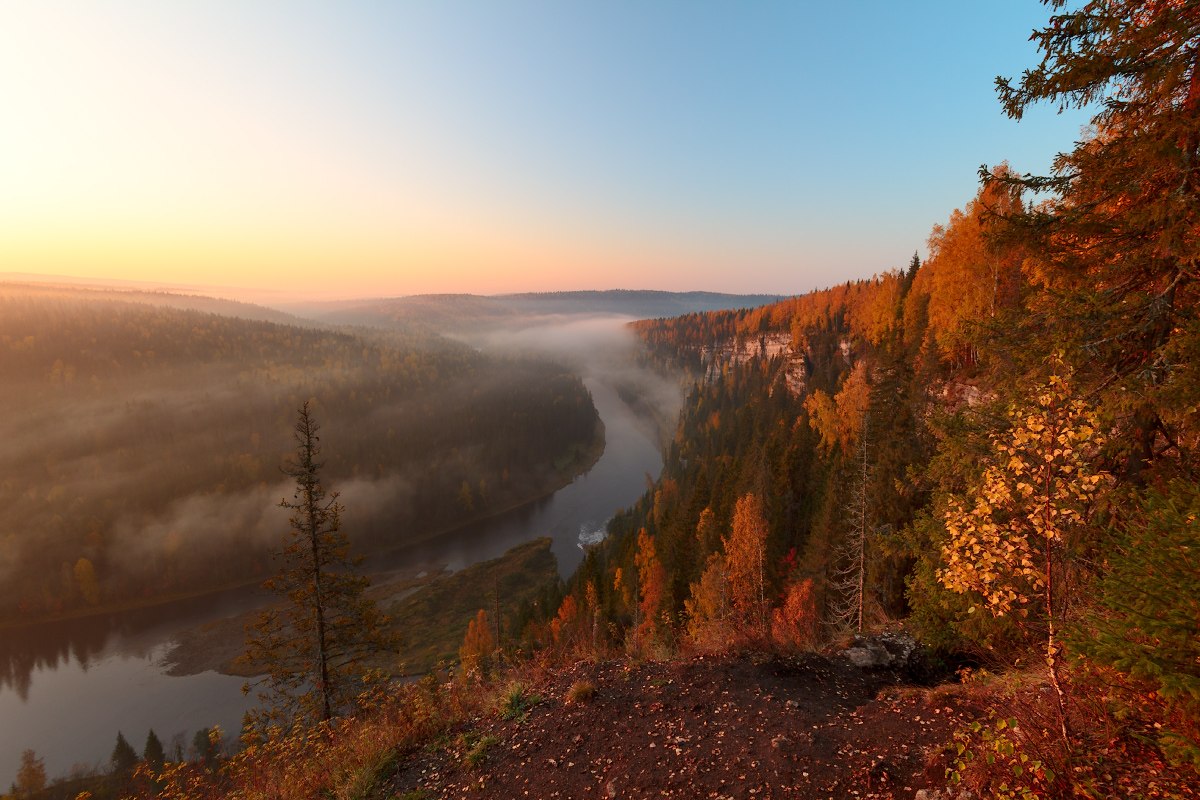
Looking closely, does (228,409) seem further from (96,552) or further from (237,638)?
(237,638)

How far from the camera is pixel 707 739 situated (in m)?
8.57

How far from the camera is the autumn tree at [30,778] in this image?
140 feet

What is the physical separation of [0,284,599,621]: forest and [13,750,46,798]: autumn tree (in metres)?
45.7

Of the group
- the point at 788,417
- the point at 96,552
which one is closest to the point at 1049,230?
the point at 788,417

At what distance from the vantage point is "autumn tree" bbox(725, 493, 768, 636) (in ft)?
103

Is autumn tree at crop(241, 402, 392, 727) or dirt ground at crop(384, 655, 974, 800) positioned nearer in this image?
dirt ground at crop(384, 655, 974, 800)

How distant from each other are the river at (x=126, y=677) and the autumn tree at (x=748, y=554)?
53.1 m

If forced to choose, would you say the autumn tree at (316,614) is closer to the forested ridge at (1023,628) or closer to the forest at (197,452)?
the forested ridge at (1023,628)

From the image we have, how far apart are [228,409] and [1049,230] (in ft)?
605

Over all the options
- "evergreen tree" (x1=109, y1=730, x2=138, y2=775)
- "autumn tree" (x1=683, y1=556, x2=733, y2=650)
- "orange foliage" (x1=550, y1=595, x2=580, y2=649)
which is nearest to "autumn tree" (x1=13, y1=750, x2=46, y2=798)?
"evergreen tree" (x1=109, y1=730, x2=138, y2=775)

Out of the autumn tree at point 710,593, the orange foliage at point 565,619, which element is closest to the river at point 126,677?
the orange foliage at point 565,619

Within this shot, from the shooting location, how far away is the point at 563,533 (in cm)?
9862

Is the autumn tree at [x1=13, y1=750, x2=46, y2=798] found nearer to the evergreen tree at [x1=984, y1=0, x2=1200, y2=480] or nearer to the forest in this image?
the forest

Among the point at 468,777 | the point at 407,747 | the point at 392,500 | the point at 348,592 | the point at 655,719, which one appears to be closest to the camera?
the point at 468,777
